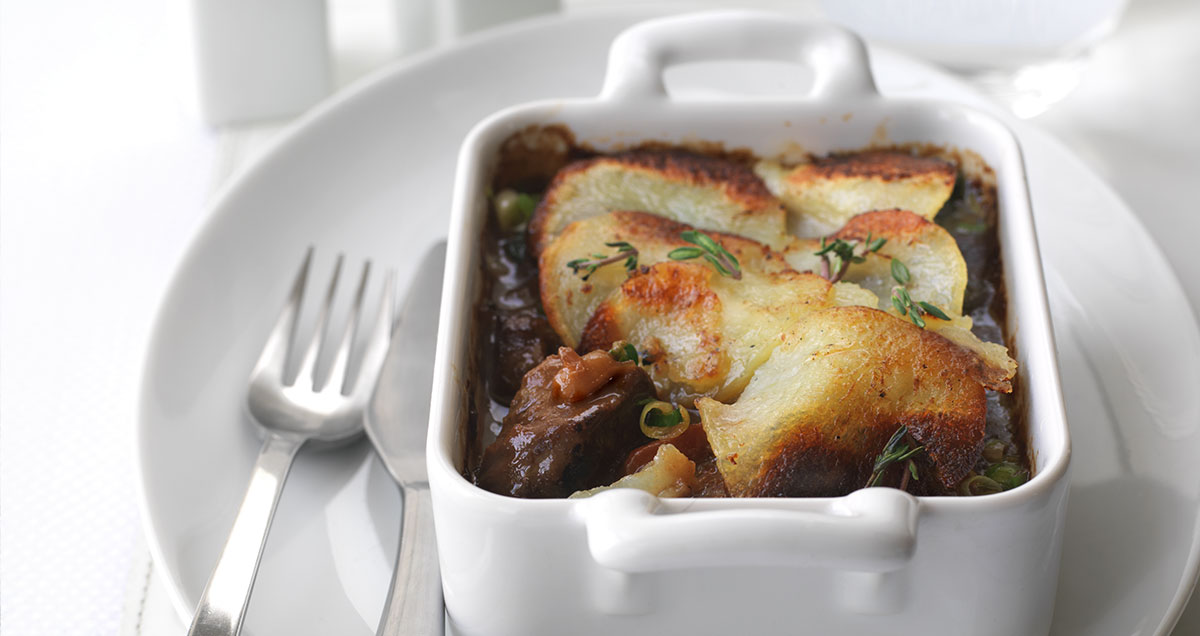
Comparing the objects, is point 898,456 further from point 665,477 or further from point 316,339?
point 316,339

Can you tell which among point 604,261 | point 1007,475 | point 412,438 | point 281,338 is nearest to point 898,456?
point 1007,475

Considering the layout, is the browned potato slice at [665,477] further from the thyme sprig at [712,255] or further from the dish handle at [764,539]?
the thyme sprig at [712,255]

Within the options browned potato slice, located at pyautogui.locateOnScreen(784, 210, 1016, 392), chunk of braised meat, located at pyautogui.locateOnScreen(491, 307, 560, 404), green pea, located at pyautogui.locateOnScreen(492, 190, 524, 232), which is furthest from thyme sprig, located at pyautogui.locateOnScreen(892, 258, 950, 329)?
green pea, located at pyautogui.locateOnScreen(492, 190, 524, 232)

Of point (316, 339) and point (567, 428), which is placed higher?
point (567, 428)

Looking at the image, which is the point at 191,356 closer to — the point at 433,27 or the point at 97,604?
the point at 97,604

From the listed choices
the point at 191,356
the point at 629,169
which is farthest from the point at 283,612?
the point at 629,169

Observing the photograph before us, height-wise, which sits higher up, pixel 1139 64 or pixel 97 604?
pixel 1139 64

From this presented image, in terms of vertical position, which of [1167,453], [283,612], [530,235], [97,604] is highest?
[530,235]
